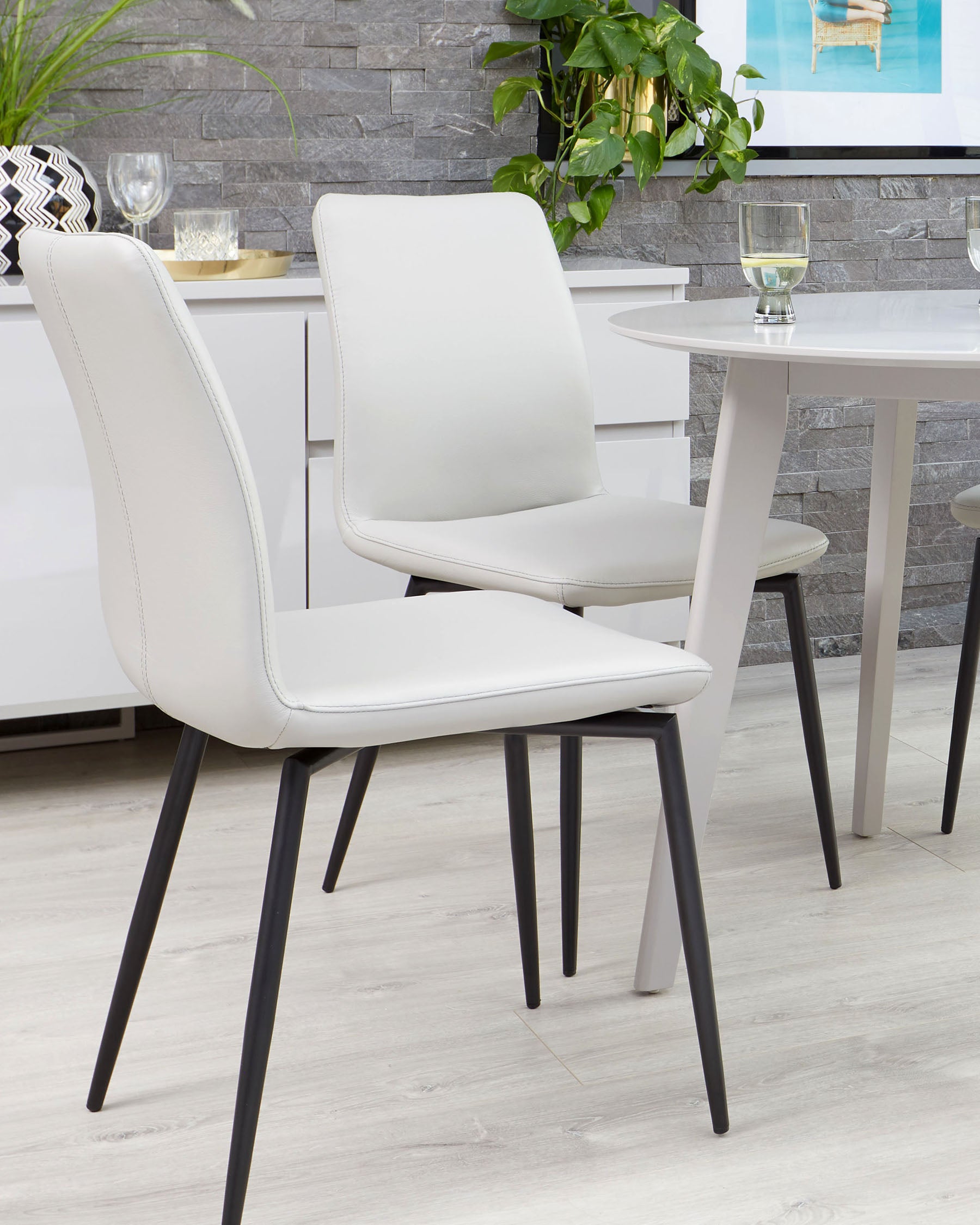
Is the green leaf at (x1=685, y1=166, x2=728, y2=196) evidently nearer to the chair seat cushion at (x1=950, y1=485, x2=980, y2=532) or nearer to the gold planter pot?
the gold planter pot

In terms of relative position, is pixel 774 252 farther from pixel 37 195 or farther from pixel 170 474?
pixel 37 195

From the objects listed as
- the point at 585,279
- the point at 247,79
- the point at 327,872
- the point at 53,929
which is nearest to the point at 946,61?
the point at 585,279

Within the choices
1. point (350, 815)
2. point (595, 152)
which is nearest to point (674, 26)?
point (595, 152)

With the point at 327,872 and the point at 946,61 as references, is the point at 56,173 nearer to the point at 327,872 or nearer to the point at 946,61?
the point at 327,872

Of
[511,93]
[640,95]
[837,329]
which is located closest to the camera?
[837,329]

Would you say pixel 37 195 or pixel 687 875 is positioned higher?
pixel 37 195

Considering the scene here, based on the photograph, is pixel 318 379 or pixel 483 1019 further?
pixel 318 379

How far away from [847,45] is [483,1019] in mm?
2196

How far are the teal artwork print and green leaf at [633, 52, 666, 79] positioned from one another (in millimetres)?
379

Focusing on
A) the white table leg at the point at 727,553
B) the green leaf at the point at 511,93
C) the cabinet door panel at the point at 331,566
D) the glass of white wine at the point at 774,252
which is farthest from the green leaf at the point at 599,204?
the white table leg at the point at 727,553

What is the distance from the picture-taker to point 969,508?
6.76 feet

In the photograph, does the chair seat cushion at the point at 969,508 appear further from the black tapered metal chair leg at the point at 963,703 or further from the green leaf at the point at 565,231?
the green leaf at the point at 565,231

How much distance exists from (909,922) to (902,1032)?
0.29 metres

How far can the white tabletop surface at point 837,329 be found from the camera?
1342 millimetres
